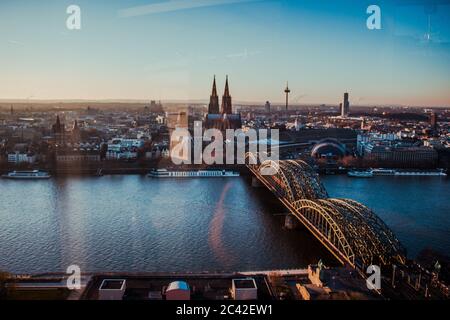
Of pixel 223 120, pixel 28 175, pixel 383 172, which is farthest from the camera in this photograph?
pixel 223 120

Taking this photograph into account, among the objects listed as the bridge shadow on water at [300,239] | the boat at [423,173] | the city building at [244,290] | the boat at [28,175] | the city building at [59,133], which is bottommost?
the bridge shadow on water at [300,239]

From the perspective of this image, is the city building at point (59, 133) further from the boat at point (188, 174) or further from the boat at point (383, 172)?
the boat at point (383, 172)

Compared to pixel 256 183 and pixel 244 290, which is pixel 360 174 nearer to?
pixel 256 183

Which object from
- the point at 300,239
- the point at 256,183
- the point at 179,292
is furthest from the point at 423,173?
the point at 179,292

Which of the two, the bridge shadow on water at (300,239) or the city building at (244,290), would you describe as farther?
the bridge shadow on water at (300,239)

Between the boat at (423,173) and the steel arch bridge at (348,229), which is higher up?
the steel arch bridge at (348,229)

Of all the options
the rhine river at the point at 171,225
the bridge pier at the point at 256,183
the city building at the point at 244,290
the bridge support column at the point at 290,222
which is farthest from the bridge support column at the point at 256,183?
the city building at the point at 244,290

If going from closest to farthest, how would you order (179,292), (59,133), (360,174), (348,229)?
(179,292), (348,229), (360,174), (59,133)
